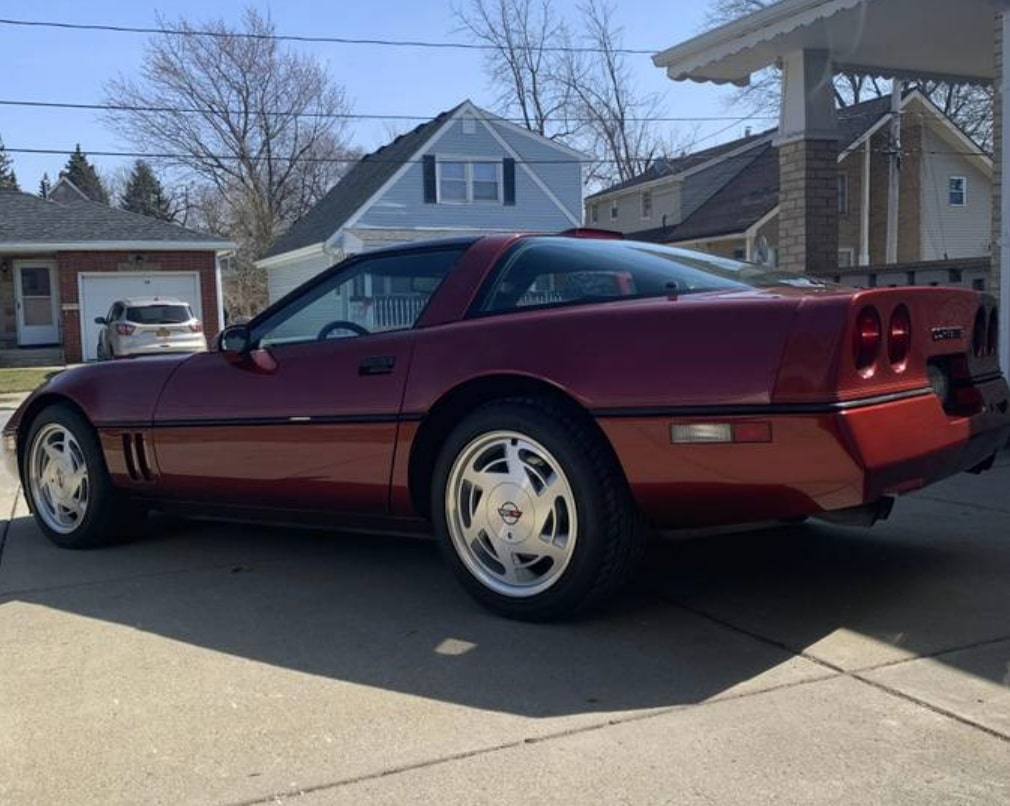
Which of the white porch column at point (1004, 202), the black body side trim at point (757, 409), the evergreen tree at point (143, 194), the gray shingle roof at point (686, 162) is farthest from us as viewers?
the evergreen tree at point (143, 194)

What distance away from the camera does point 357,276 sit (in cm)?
442

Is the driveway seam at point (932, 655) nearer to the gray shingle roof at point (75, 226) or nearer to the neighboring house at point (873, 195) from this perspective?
the neighboring house at point (873, 195)

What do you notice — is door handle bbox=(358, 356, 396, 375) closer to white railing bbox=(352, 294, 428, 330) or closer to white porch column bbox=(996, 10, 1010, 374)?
white railing bbox=(352, 294, 428, 330)

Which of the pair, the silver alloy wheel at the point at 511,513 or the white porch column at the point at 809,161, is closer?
the silver alloy wheel at the point at 511,513

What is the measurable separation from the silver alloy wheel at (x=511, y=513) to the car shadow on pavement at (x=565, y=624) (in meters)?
0.19

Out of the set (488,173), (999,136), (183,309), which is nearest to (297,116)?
(488,173)

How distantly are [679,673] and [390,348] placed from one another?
1659 millimetres

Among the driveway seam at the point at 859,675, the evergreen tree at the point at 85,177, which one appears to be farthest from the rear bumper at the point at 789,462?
the evergreen tree at the point at 85,177

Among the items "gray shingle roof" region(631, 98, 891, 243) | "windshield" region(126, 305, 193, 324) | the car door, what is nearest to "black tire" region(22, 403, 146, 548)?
the car door

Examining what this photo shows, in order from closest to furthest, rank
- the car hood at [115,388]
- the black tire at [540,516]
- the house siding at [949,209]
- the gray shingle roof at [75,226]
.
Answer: the black tire at [540,516], the car hood at [115,388], the gray shingle roof at [75,226], the house siding at [949,209]

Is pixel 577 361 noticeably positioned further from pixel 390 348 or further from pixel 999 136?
pixel 999 136

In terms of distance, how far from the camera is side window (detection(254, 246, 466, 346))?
4168mm

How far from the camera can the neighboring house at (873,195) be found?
91.0ft

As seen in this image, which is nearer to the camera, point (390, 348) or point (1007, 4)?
point (390, 348)
